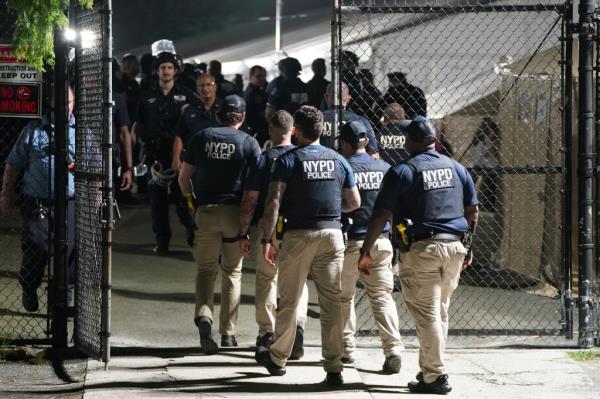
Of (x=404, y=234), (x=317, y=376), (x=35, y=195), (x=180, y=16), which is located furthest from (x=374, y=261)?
(x=180, y=16)

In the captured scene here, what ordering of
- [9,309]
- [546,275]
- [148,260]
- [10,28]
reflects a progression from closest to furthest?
[10,28] → [9,309] → [546,275] → [148,260]

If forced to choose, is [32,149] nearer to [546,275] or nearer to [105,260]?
[105,260]

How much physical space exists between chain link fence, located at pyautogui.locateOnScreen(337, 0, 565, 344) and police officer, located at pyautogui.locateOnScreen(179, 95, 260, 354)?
3.92ft

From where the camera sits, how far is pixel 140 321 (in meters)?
9.80

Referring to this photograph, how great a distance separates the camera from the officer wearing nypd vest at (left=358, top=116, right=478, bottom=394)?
754 cm

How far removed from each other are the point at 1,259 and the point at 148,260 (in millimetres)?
1633

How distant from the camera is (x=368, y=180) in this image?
8.45 m

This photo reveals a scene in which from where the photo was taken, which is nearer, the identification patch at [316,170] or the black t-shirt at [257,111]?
the identification patch at [316,170]

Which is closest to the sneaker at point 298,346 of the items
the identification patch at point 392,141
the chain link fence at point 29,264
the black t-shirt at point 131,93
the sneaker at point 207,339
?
the sneaker at point 207,339

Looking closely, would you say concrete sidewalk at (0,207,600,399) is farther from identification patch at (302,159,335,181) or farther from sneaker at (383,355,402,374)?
identification patch at (302,159,335,181)

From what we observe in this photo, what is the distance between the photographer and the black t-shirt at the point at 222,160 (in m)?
8.80

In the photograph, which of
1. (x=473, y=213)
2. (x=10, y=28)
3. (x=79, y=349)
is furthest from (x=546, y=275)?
(x=10, y=28)

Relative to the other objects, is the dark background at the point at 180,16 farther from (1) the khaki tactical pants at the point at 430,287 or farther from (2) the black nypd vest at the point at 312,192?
(1) the khaki tactical pants at the point at 430,287

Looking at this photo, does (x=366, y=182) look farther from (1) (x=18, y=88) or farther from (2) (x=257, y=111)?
(2) (x=257, y=111)
